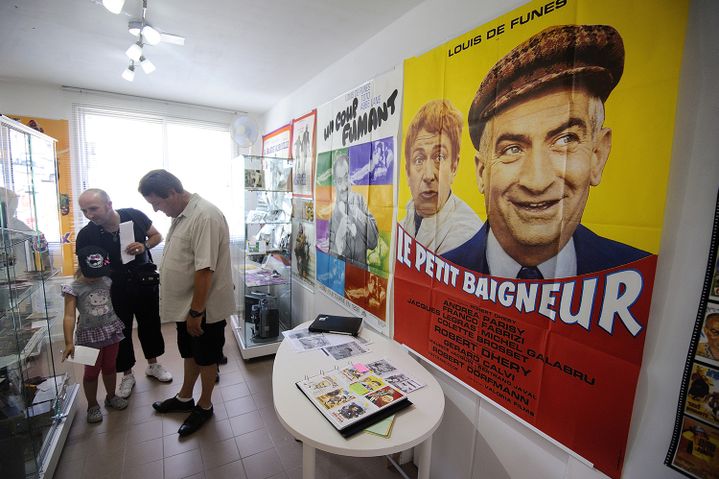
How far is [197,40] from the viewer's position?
2.34 meters

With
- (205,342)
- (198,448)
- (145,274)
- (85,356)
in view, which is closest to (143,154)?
(145,274)

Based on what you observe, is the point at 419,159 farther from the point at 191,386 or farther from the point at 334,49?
the point at 191,386

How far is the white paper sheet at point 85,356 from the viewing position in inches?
79.4

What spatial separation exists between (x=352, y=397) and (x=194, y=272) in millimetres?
1348

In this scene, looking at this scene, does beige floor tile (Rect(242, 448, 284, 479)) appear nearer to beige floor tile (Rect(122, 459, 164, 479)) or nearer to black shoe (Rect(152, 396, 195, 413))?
beige floor tile (Rect(122, 459, 164, 479))

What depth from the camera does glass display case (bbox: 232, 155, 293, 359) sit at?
3238 mm

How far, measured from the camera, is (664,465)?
0.93 m

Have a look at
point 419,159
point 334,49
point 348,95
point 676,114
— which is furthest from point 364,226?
point 676,114

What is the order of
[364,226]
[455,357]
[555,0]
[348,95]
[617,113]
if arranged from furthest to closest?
1. [348,95]
2. [364,226]
3. [455,357]
4. [555,0]
5. [617,113]

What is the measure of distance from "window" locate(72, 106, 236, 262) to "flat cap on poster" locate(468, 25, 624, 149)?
3.10 metres

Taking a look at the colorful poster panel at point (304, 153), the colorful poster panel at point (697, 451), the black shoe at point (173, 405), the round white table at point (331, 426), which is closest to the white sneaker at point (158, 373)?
the black shoe at point (173, 405)

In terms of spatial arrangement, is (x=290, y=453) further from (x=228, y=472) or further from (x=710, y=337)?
(x=710, y=337)

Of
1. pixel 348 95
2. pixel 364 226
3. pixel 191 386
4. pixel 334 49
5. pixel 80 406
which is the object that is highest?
pixel 334 49

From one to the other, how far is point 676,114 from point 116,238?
3.01 metres
